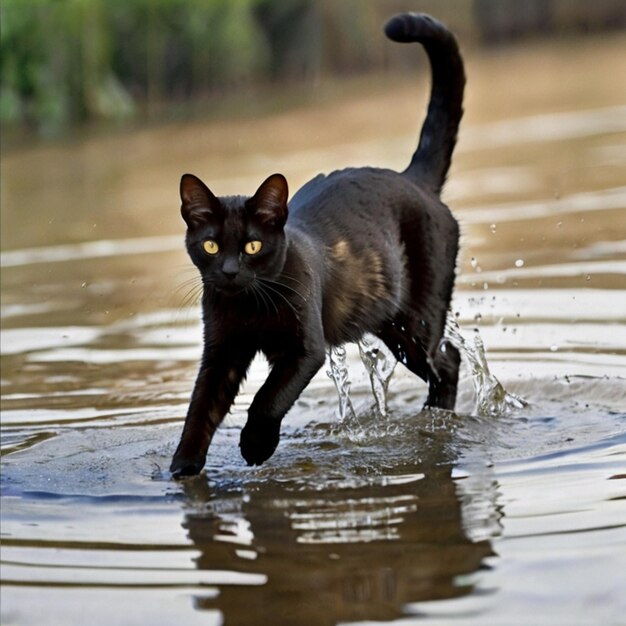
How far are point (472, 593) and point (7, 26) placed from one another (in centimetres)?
1078

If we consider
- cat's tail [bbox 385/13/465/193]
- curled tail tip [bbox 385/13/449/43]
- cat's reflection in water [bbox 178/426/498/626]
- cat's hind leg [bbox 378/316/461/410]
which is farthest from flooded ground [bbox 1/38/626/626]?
curled tail tip [bbox 385/13/449/43]

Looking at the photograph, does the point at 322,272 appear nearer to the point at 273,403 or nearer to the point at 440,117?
the point at 273,403

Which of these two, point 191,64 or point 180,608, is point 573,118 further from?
point 180,608

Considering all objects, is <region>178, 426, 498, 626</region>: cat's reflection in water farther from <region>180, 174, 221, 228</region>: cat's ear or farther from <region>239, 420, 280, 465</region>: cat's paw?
<region>180, 174, 221, 228</region>: cat's ear

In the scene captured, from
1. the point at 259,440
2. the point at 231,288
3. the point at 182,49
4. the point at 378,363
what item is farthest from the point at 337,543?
the point at 182,49

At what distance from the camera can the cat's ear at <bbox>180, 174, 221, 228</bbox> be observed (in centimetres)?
400

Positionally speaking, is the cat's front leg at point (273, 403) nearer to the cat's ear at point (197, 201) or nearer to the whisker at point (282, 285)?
the whisker at point (282, 285)

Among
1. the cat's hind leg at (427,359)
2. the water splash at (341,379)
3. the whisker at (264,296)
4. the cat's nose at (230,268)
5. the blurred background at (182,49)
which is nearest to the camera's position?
the cat's nose at (230,268)

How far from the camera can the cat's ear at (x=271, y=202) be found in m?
4.00

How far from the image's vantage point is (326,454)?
175 inches

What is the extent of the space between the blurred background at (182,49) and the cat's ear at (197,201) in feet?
30.1

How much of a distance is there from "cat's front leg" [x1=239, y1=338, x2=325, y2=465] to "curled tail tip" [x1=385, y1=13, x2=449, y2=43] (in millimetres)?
1308

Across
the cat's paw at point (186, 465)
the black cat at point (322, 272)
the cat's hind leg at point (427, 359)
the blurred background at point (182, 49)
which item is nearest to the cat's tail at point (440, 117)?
the black cat at point (322, 272)

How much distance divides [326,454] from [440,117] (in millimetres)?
1528
